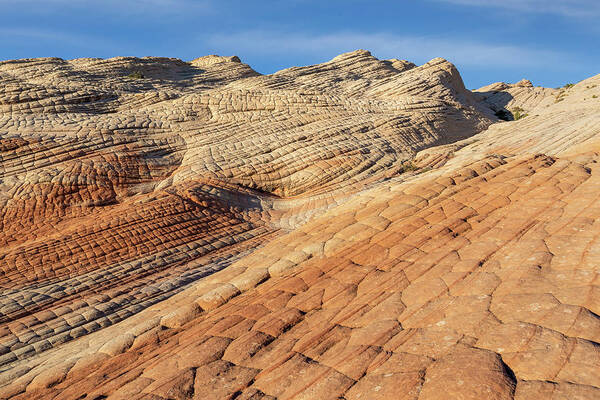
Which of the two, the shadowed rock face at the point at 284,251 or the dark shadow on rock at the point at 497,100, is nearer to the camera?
the shadowed rock face at the point at 284,251

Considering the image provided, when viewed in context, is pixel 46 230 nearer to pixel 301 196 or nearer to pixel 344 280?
pixel 301 196

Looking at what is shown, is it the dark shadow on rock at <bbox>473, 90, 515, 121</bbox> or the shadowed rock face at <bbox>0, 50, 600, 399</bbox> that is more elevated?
the dark shadow on rock at <bbox>473, 90, 515, 121</bbox>

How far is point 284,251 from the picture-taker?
10.8 meters

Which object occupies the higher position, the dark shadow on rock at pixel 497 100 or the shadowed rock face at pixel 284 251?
the dark shadow on rock at pixel 497 100

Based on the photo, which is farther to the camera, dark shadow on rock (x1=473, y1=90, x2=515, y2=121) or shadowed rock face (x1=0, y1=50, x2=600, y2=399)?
dark shadow on rock (x1=473, y1=90, x2=515, y2=121)

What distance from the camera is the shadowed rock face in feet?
19.8

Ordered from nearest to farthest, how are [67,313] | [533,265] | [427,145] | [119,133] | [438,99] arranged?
1. [533,265]
2. [67,313]
3. [119,133]
4. [427,145]
5. [438,99]

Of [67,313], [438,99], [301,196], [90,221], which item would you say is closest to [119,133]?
[90,221]

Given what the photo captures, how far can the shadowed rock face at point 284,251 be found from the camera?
6.03m

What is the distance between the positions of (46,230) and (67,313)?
585 centimetres

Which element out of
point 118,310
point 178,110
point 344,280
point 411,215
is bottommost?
point 118,310

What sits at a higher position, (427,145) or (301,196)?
(427,145)

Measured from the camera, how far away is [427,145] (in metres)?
25.8

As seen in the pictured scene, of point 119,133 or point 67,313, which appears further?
point 119,133
